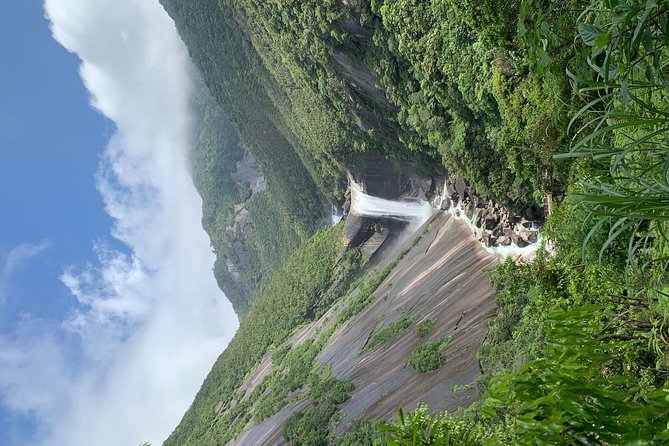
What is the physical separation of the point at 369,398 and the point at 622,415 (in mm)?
20392

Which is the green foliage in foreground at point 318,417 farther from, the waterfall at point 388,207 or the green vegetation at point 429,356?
the waterfall at point 388,207

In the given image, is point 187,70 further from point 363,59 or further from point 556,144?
point 556,144

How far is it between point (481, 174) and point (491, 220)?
268 cm

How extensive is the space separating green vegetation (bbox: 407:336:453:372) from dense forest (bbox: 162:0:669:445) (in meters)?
0.10

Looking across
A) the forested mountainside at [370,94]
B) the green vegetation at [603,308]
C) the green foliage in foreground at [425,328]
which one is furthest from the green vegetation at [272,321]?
A: the green vegetation at [603,308]

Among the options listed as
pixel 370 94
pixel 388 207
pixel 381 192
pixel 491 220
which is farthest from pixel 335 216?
pixel 491 220

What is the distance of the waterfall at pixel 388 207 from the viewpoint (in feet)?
133

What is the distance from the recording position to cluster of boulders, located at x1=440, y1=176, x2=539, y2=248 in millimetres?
21797

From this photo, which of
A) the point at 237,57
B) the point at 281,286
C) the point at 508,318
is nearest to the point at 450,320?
the point at 508,318

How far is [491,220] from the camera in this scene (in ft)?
79.7

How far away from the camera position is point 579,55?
3502 mm

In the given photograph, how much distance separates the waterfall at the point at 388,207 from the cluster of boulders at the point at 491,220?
9425mm

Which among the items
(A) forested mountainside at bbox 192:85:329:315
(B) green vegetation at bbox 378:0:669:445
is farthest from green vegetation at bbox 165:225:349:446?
(B) green vegetation at bbox 378:0:669:445

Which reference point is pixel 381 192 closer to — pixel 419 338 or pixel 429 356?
pixel 419 338
